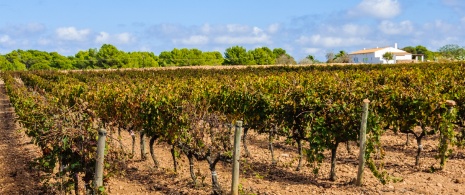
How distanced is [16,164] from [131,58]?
291 feet

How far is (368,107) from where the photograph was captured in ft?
29.8

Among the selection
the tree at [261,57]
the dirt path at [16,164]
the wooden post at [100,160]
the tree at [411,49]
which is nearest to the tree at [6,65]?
the tree at [261,57]

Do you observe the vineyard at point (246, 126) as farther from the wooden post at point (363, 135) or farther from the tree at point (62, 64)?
the tree at point (62, 64)

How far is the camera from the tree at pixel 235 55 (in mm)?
108925

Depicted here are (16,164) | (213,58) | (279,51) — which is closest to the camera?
(16,164)

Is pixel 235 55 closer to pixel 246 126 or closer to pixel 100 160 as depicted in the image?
pixel 246 126

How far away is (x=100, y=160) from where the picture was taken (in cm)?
643

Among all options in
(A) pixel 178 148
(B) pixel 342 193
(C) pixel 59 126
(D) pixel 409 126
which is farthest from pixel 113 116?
(D) pixel 409 126

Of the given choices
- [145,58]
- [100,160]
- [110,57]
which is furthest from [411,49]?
[100,160]

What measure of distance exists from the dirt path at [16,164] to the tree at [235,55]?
3602 inches

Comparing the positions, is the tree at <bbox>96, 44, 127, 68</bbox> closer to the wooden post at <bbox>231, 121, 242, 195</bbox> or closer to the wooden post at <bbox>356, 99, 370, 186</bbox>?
the wooden post at <bbox>356, 99, 370, 186</bbox>

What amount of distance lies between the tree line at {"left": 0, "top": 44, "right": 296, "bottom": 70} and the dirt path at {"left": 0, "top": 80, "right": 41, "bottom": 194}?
269ft

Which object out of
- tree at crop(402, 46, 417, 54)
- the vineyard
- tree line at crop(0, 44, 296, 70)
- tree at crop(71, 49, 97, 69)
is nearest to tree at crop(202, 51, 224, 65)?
tree line at crop(0, 44, 296, 70)

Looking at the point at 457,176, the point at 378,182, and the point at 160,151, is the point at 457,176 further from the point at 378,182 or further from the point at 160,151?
the point at 160,151
